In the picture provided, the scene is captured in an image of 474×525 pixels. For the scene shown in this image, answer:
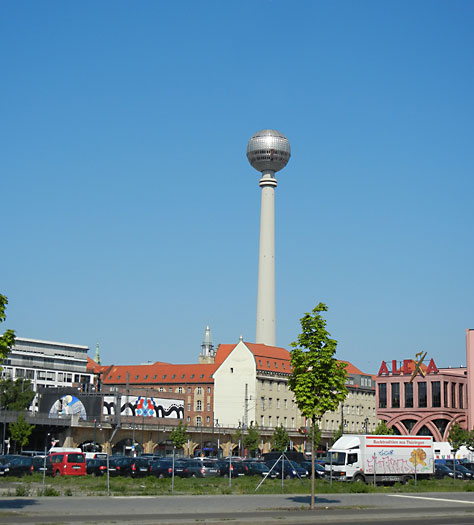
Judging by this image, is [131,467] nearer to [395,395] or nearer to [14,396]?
[14,396]

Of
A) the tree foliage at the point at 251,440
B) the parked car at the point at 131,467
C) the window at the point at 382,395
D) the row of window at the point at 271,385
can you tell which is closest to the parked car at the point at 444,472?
the parked car at the point at 131,467

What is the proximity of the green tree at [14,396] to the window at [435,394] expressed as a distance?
207 feet

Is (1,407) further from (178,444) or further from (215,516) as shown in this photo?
(215,516)

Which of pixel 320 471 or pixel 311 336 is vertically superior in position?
pixel 311 336

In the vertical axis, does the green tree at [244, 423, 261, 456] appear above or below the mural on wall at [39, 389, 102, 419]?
below

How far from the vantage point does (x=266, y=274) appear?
567ft

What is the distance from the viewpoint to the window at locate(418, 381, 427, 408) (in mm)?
127000

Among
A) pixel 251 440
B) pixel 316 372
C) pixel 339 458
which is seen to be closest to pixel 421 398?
pixel 251 440

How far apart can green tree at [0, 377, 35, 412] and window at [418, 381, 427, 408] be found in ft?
201

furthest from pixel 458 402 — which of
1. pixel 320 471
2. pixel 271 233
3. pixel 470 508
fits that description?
pixel 470 508

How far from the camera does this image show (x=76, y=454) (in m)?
53.1

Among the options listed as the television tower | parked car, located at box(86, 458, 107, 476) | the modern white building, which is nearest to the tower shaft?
the television tower

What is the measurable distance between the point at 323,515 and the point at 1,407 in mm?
97756

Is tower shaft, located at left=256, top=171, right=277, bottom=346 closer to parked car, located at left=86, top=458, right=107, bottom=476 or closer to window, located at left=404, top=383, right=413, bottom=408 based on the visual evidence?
window, located at left=404, top=383, right=413, bottom=408
